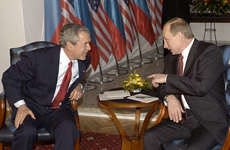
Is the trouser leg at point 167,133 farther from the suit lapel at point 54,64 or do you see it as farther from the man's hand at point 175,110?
the suit lapel at point 54,64

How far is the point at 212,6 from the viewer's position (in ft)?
30.2

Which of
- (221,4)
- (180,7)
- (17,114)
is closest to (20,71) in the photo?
(17,114)

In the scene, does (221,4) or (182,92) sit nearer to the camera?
(182,92)

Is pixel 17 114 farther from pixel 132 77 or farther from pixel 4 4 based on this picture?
pixel 4 4

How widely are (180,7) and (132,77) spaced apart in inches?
150

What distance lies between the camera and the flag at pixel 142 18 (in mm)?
7382

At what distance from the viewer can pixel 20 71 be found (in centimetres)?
327

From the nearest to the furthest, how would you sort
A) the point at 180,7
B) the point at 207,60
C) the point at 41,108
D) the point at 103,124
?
the point at 207,60, the point at 41,108, the point at 103,124, the point at 180,7

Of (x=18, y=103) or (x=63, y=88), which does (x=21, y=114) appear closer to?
(x=18, y=103)

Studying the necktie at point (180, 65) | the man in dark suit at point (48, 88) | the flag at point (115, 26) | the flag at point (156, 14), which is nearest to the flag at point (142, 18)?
the flag at point (156, 14)

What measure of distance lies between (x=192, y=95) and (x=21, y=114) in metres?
1.31

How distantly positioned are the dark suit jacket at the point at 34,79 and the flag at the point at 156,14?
527 cm

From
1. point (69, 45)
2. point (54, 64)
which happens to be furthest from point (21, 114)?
point (69, 45)

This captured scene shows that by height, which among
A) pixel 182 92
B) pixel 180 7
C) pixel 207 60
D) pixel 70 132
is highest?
pixel 180 7
